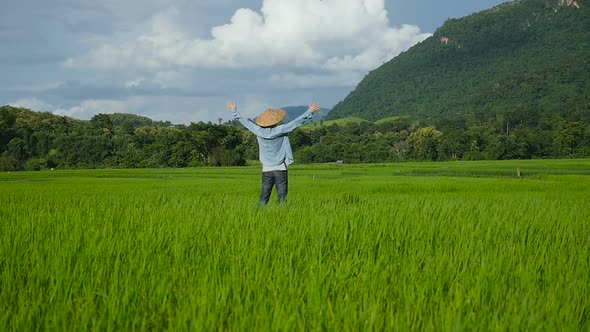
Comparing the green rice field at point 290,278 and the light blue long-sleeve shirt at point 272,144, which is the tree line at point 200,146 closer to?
the light blue long-sleeve shirt at point 272,144

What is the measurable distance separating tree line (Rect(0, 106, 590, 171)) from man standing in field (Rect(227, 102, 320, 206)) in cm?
5542

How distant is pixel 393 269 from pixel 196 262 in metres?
1.18

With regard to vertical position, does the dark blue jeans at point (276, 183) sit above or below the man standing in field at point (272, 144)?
below

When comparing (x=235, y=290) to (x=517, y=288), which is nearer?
(x=235, y=290)

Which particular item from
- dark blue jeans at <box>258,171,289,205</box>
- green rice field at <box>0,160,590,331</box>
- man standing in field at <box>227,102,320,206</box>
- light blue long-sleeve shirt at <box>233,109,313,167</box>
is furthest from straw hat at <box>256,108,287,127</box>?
green rice field at <box>0,160,590,331</box>

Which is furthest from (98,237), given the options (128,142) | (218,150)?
(128,142)

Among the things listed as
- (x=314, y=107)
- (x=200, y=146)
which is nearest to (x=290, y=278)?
(x=314, y=107)

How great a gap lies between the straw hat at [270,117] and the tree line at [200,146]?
55.6 m

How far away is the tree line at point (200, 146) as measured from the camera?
65.3 meters

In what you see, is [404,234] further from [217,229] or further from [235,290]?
[235,290]

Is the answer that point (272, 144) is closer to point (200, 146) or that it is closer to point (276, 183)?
point (276, 183)

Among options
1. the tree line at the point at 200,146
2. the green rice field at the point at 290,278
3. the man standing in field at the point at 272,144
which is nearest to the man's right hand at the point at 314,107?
the man standing in field at the point at 272,144

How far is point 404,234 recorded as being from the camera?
13.8 ft

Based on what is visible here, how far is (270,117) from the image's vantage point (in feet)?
25.3
